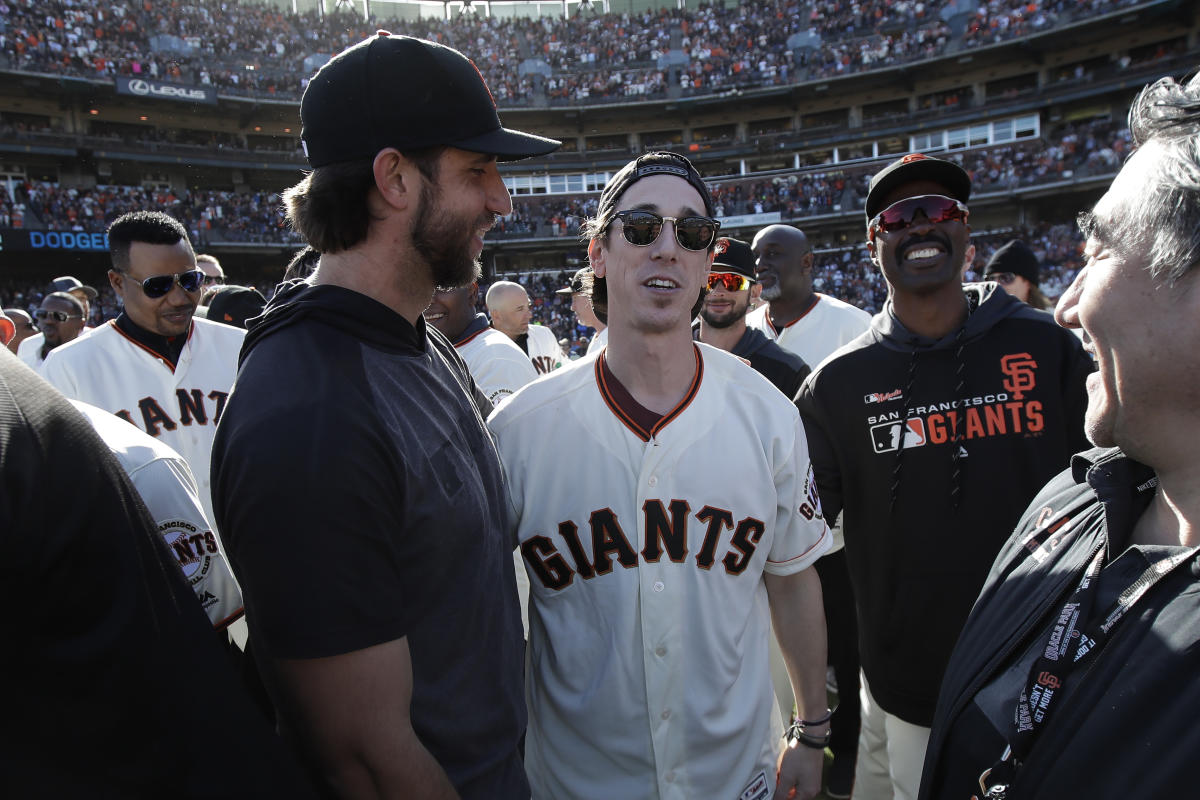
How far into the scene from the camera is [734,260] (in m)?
5.07

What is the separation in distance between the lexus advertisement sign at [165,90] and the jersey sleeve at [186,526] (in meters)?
43.0

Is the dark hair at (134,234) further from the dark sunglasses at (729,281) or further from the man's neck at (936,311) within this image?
the man's neck at (936,311)

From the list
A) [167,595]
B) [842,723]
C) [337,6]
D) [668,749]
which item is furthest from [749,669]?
[337,6]

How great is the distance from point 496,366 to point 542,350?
4.92 m

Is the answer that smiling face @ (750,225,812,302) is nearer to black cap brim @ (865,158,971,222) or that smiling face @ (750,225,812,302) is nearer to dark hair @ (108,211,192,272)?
black cap brim @ (865,158,971,222)

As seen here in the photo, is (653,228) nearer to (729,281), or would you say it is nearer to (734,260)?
(729,281)

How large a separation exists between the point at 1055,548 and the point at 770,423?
0.96m

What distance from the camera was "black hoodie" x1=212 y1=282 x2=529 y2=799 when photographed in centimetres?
137

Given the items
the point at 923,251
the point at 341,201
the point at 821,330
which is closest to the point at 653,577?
the point at 341,201

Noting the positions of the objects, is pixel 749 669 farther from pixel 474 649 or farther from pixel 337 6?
pixel 337 6

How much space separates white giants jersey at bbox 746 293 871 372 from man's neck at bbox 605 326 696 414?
3549mm

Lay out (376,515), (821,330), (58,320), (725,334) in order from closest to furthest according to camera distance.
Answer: (376,515) < (725,334) < (821,330) < (58,320)

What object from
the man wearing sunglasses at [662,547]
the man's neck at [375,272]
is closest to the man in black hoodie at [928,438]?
the man wearing sunglasses at [662,547]

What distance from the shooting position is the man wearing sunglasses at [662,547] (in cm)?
217
